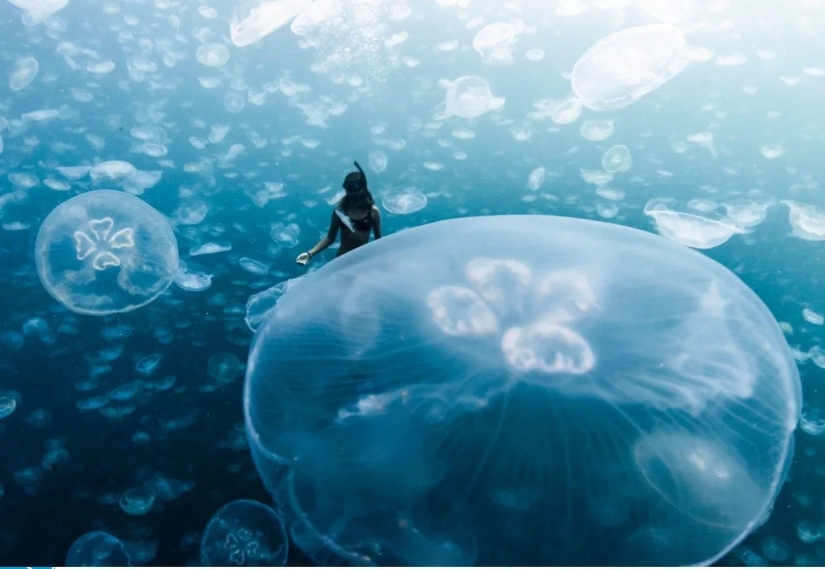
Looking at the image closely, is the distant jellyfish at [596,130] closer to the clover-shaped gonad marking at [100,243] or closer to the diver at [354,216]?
the diver at [354,216]

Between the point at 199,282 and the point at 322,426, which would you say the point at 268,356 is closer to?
the point at 322,426

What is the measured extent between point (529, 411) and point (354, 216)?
201 centimetres

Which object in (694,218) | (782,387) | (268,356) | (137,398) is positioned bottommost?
(694,218)

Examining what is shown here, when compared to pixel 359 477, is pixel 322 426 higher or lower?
higher

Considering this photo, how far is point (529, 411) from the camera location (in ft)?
6.06

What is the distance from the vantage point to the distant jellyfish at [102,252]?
3.75 metres

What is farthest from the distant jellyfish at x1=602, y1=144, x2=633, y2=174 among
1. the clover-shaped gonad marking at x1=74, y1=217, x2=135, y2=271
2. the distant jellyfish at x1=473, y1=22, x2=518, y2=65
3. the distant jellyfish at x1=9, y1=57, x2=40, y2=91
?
the distant jellyfish at x1=9, y1=57, x2=40, y2=91

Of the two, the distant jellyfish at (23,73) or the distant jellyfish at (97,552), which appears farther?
the distant jellyfish at (23,73)

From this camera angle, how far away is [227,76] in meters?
7.96

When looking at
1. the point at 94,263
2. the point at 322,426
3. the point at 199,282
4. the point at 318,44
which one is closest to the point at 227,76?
the point at 318,44

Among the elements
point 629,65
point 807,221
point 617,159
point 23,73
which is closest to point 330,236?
point 629,65

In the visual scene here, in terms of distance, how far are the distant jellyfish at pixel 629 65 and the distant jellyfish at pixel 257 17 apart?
4344 millimetres

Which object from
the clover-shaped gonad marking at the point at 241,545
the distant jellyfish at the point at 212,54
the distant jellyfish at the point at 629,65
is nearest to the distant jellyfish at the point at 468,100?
the distant jellyfish at the point at 629,65

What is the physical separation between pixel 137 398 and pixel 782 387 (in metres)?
3.71
